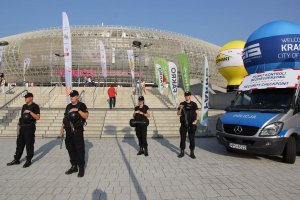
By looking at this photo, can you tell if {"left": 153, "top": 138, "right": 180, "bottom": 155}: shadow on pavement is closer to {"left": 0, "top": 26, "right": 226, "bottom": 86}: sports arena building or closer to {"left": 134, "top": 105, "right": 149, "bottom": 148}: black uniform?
{"left": 134, "top": 105, "right": 149, "bottom": 148}: black uniform

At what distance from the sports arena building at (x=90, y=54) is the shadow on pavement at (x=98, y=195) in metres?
46.9

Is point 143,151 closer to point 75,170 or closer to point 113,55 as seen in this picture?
point 75,170

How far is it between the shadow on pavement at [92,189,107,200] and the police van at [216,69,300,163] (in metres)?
3.89

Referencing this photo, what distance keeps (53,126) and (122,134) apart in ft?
9.86

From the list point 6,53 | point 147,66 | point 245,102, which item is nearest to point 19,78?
point 6,53

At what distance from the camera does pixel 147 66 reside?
5469 centimetres

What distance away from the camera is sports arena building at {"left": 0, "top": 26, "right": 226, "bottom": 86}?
53.2m

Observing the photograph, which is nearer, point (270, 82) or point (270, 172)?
point (270, 172)

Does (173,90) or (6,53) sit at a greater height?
(6,53)

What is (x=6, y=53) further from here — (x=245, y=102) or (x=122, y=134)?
(x=245, y=102)

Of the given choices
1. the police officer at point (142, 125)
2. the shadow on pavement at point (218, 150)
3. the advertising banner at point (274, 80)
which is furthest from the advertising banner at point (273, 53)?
the police officer at point (142, 125)

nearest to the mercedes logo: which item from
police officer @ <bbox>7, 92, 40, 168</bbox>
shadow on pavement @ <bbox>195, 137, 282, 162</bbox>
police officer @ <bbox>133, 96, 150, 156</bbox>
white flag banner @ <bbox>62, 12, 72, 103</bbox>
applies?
shadow on pavement @ <bbox>195, 137, 282, 162</bbox>

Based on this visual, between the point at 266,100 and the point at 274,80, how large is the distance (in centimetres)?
57

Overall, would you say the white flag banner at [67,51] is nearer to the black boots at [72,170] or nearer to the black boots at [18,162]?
the black boots at [18,162]
